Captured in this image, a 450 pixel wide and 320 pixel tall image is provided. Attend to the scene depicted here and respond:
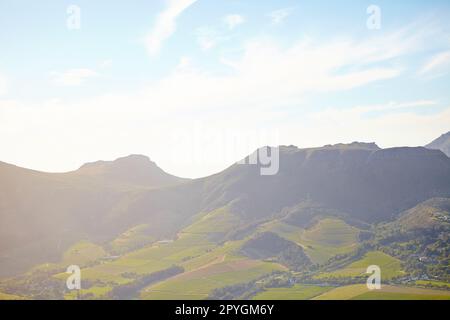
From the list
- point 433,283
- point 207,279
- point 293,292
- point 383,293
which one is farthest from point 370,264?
point 207,279

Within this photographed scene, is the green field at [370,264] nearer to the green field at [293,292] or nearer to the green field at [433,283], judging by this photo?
the green field at [433,283]

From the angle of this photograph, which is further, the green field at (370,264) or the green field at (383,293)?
the green field at (370,264)

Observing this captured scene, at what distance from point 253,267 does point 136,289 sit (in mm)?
45622

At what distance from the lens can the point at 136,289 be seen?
16075 centimetres

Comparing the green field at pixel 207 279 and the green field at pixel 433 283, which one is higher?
the green field at pixel 433 283

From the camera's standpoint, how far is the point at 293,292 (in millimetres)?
142500

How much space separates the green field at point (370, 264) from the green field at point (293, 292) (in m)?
12.2

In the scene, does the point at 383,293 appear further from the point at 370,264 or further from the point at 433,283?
the point at 370,264

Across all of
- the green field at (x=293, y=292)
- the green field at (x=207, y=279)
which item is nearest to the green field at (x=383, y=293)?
the green field at (x=293, y=292)

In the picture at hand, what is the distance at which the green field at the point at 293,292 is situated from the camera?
136m
